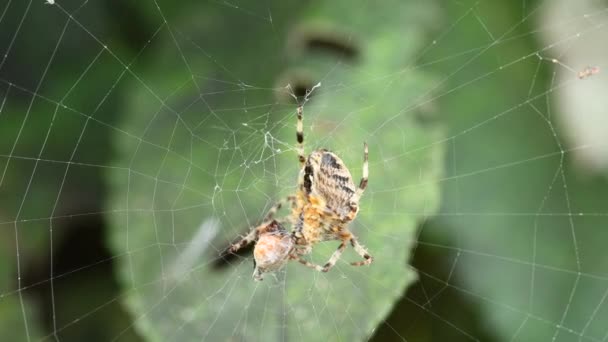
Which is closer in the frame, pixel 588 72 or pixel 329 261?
pixel 588 72

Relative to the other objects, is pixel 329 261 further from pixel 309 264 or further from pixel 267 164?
pixel 267 164

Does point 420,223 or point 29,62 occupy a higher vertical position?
point 29,62

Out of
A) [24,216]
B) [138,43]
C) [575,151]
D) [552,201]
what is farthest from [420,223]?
[24,216]

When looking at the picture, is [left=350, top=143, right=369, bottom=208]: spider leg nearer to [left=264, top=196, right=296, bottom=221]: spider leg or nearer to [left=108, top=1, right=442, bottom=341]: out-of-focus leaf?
[left=108, top=1, right=442, bottom=341]: out-of-focus leaf

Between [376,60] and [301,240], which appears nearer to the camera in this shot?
[376,60]

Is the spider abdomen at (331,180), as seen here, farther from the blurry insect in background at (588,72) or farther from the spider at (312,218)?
the blurry insect in background at (588,72)

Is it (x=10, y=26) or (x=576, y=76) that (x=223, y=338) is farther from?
(x=576, y=76)

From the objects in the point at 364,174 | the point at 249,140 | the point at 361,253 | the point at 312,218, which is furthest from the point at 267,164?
the point at 312,218
